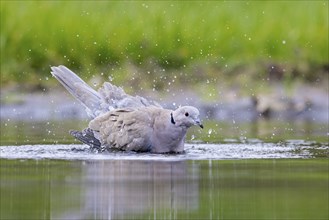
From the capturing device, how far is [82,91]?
1252 centimetres

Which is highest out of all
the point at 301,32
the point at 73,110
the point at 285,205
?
the point at 301,32

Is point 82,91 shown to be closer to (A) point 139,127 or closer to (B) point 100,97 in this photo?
(B) point 100,97

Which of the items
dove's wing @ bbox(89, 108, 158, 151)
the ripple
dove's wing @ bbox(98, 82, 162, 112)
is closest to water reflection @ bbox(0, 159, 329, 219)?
the ripple

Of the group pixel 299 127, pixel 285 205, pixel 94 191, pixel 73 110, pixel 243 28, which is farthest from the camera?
pixel 243 28

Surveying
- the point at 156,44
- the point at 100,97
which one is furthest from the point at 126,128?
the point at 156,44

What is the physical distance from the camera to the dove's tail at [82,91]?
12430 mm

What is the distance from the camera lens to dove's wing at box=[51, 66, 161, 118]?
12195mm

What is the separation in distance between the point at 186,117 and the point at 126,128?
59cm

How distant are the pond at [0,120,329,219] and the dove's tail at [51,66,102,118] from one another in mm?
391

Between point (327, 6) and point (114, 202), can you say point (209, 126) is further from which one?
point (114, 202)

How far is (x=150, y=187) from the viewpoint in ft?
28.0

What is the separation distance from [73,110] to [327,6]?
4163 mm

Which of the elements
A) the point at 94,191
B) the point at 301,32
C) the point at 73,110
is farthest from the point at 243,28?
the point at 94,191

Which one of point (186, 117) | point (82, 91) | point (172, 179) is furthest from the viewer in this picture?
point (82, 91)
